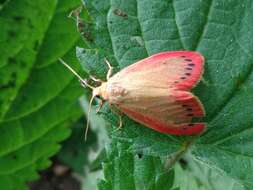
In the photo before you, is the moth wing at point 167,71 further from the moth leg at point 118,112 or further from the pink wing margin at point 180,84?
the moth leg at point 118,112

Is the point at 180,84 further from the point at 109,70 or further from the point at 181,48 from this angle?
the point at 109,70

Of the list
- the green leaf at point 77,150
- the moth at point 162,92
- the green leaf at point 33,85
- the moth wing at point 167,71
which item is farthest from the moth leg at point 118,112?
the green leaf at point 77,150

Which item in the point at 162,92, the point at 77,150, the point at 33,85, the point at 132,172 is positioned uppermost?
the point at 162,92

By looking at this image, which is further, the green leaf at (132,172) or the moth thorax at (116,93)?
the moth thorax at (116,93)

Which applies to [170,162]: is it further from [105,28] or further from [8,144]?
[8,144]

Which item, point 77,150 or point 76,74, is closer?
point 76,74

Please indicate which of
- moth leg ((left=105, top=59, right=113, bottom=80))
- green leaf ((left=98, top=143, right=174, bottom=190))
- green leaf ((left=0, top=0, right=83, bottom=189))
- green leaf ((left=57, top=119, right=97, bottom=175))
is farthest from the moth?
green leaf ((left=57, top=119, right=97, bottom=175))

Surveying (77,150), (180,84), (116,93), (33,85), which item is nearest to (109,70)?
(116,93)
